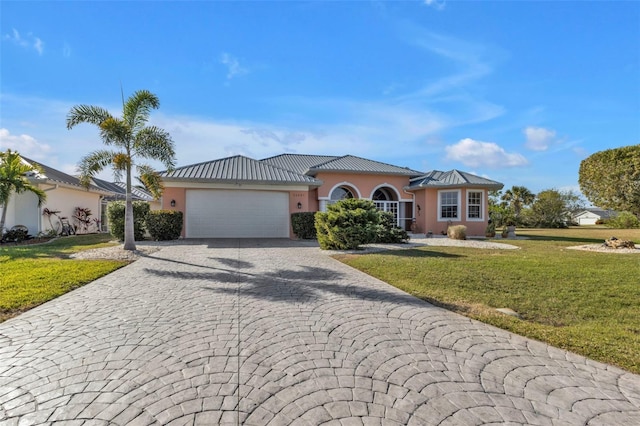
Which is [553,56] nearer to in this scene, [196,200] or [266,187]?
[266,187]

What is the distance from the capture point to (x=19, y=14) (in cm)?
892

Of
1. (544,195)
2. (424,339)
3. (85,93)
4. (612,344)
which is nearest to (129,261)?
(85,93)

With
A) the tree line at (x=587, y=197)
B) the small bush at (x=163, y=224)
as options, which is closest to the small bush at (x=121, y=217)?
the small bush at (x=163, y=224)

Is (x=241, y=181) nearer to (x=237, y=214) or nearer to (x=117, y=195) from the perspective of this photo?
(x=237, y=214)

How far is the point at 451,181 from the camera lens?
2077cm

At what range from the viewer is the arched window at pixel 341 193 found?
21.6 meters

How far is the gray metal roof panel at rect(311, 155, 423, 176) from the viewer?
68.4 ft

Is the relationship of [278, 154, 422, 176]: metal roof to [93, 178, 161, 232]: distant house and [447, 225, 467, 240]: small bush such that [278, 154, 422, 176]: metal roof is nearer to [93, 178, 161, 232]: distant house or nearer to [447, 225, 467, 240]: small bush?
[447, 225, 467, 240]: small bush

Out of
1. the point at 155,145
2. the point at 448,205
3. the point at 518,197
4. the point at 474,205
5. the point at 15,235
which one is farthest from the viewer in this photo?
the point at 518,197

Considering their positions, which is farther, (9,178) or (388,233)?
(388,233)

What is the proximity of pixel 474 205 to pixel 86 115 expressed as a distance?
20.8 m

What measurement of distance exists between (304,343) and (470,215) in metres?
19.9

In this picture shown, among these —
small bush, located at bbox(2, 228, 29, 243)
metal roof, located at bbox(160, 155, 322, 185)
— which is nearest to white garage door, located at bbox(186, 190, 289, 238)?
metal roof, located at bbox(160, 155, 322, 185)

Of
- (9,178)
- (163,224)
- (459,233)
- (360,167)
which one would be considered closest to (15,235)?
(9,178)
